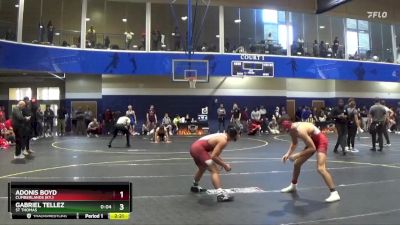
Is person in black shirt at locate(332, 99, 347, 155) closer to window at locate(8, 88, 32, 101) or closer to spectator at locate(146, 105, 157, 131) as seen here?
spectator at locate(146, 105, 157, 131)

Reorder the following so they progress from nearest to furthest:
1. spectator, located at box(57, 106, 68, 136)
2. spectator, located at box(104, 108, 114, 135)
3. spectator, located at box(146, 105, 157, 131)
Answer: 1. spectator, located at box(57, 106, 68, 136)
2. spectator, located at box(146, 105, 157, 131)
3. spectator, located at box(104, 108, 114, 135)

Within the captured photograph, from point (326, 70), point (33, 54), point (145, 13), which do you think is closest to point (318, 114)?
point (326, 70)

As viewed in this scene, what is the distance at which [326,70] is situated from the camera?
106 ft

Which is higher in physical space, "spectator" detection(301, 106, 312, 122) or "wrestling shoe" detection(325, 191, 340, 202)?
"spectator" detection(301, 106, 312, 122)

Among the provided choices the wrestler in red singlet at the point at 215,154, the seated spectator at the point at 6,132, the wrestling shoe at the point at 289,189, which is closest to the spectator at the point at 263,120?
the seated spectator at the point at 6,132

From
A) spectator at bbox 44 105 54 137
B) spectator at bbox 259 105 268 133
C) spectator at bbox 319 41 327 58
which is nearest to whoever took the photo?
spectator at bbox 44 105 54 137

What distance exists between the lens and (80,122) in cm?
2805

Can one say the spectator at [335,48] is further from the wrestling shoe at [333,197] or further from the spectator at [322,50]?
the wrestling shoe at [333,197]

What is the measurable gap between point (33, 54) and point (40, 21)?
397cm

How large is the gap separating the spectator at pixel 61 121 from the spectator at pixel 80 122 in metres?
0.83

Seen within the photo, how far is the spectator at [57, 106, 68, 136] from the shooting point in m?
26.8
